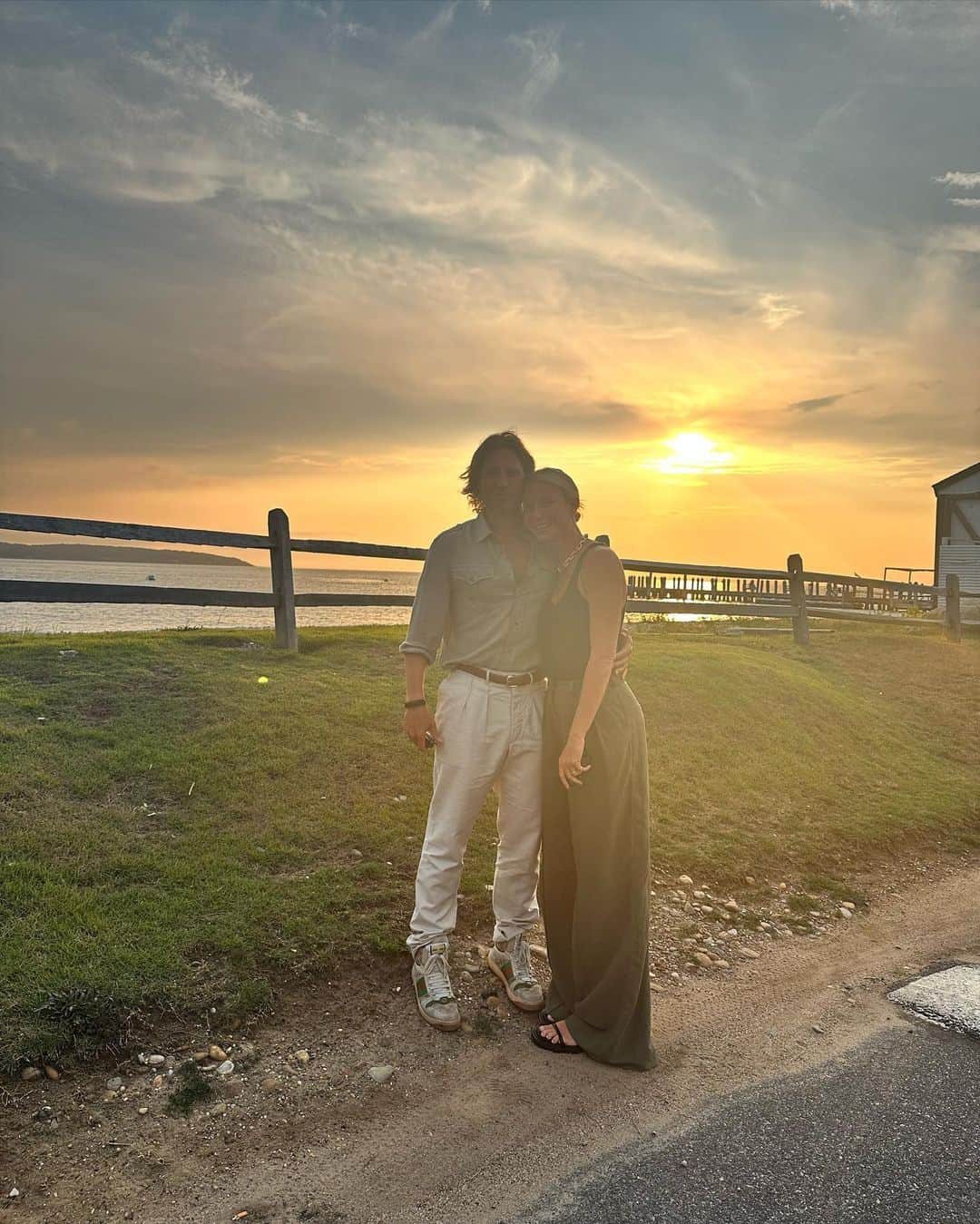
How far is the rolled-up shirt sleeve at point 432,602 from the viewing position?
13.1 feet

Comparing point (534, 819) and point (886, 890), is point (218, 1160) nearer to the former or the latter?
point (534, 819)

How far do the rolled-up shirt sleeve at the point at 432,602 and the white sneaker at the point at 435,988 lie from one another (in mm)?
1366

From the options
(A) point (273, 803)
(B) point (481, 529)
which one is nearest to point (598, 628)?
(B) point (481, 529)

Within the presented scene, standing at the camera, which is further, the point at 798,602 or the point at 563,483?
the point at 798,602

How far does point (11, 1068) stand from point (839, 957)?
4.13 m

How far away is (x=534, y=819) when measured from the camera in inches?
162

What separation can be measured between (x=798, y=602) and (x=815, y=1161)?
14.0 metres

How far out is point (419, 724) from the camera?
3994 millimetres

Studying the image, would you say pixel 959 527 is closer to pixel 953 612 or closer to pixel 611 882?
pixel 953 612

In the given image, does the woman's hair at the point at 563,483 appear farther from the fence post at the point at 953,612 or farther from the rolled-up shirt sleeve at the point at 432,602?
the fence post at the point at 953,612

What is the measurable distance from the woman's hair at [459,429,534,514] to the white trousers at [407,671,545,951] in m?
0.85

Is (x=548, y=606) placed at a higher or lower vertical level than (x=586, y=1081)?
higher

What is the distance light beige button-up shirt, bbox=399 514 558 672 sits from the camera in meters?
3.98

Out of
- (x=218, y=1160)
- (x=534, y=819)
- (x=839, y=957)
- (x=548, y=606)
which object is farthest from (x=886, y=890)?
(x=218, y=1160)
